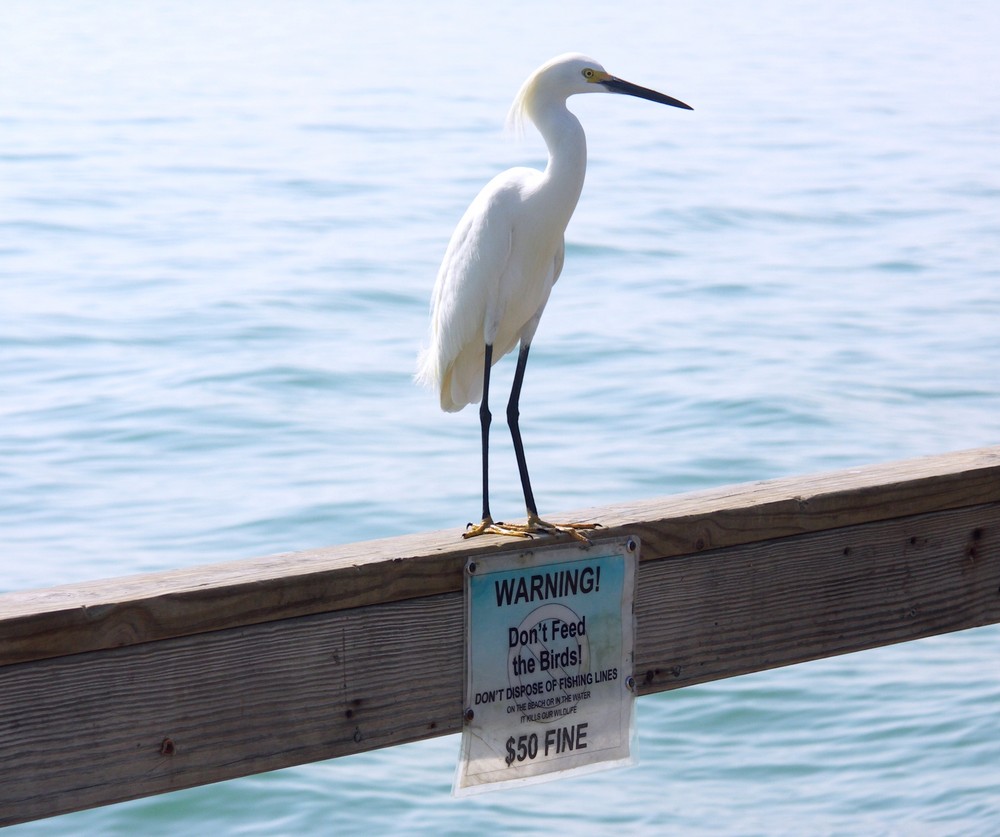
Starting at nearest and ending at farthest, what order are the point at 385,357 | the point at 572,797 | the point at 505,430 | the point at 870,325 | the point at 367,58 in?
1. the point at 572,797
2. the point at 505,430
3. the point at 385,357
4. the point at 870,325
5. the point at 367,58

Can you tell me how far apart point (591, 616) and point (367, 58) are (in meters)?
23.4

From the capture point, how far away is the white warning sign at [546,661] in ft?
5.37

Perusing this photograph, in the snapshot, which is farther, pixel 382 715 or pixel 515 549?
pixel 515 549

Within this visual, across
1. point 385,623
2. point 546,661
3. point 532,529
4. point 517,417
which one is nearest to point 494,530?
point 532,529

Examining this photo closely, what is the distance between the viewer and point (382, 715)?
5.11ft

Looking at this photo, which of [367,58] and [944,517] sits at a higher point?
[367,58]

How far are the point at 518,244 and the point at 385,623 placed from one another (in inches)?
37.2

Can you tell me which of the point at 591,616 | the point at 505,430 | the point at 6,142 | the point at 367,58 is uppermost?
the point at 367,58

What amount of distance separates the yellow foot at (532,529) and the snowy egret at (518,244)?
94 mm

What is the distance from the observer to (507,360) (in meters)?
8.05

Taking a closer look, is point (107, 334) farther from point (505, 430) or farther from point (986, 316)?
point (986, 316)

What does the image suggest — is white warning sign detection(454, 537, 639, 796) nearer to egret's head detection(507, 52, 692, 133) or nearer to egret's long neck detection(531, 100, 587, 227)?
egret's long neck detection(531, 100, 587, 227)

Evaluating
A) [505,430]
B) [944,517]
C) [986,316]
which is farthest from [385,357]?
[944,517]

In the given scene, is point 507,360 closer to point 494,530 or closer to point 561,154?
point 561,154
